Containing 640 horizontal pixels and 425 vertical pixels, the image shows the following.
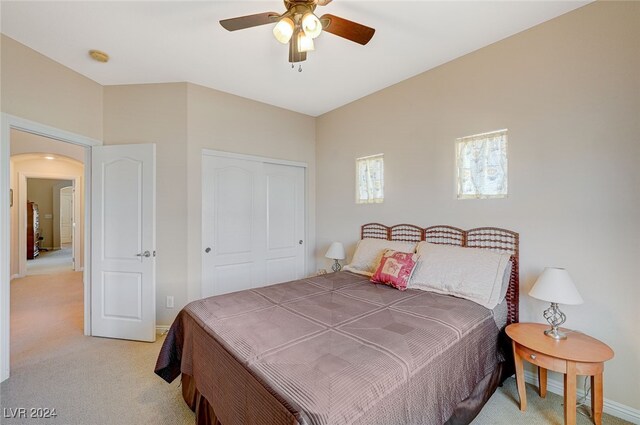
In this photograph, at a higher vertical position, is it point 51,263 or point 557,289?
point 557,289

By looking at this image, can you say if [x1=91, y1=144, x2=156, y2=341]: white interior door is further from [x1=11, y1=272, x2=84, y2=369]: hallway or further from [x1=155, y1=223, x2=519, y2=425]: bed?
[x1=155, y1=223, x2=519, y2=425]: bed

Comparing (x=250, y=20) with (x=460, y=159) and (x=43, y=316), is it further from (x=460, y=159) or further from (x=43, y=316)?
(x=43, y=316)

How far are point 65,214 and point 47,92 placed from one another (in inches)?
369

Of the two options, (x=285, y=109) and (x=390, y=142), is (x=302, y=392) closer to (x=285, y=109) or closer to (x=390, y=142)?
(x=390, y=142)

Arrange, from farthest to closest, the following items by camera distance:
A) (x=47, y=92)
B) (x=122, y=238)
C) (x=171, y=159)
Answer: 1. (x=171, y=159)
2. (x=122, y=238)
3. (x=47, y=92)

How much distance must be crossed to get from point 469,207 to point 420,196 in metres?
0.51

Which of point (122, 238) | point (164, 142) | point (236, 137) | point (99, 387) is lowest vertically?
point (99, 387)

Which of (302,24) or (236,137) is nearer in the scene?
(302,24)

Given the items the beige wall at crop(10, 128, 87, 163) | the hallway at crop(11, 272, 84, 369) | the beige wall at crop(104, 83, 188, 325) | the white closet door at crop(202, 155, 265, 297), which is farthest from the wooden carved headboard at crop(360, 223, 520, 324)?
the beige wall at crop(10, 128, 87, 163)

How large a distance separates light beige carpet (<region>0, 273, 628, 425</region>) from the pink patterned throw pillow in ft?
3.33

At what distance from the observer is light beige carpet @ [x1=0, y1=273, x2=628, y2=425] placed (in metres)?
1.83

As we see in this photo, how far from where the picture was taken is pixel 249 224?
3652 mm

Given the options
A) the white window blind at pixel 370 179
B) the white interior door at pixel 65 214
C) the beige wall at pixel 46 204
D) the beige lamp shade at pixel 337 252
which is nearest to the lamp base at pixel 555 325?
the white window blind at pixel 370 179

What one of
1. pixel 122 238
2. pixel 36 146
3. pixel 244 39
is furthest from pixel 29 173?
pixel 244 39
